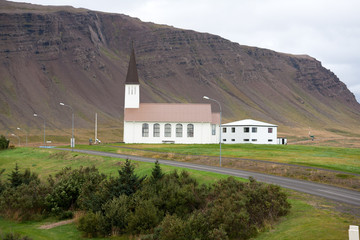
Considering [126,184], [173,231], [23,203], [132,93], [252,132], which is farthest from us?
[132,93]

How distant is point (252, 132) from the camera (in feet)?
232

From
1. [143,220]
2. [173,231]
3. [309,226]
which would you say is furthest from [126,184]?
[309,226]

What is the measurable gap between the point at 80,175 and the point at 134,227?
433 inches

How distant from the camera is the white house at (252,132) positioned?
7069cm

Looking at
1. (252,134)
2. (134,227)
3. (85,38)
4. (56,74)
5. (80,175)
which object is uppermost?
(85,38)

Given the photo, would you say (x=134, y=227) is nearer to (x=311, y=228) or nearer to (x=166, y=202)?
(x=166, y=202)

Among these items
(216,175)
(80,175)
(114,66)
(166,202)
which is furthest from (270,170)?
(114,66)

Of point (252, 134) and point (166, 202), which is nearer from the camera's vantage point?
point (166, 202)

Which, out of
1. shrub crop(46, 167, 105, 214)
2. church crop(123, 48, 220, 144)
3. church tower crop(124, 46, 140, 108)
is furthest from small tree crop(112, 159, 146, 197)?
church tower crop(124, 46, 140, 108)

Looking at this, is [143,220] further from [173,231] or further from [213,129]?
[213,129]

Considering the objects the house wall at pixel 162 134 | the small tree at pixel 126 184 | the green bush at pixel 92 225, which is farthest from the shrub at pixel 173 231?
the house wall at pixel 162 134

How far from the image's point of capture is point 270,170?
34938mm

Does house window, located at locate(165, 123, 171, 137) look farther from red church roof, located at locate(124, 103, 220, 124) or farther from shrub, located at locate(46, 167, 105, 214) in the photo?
shrub, located at locate(46, 167, 105, 214)

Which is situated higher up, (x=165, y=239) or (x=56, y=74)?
(x=56, y=74)
